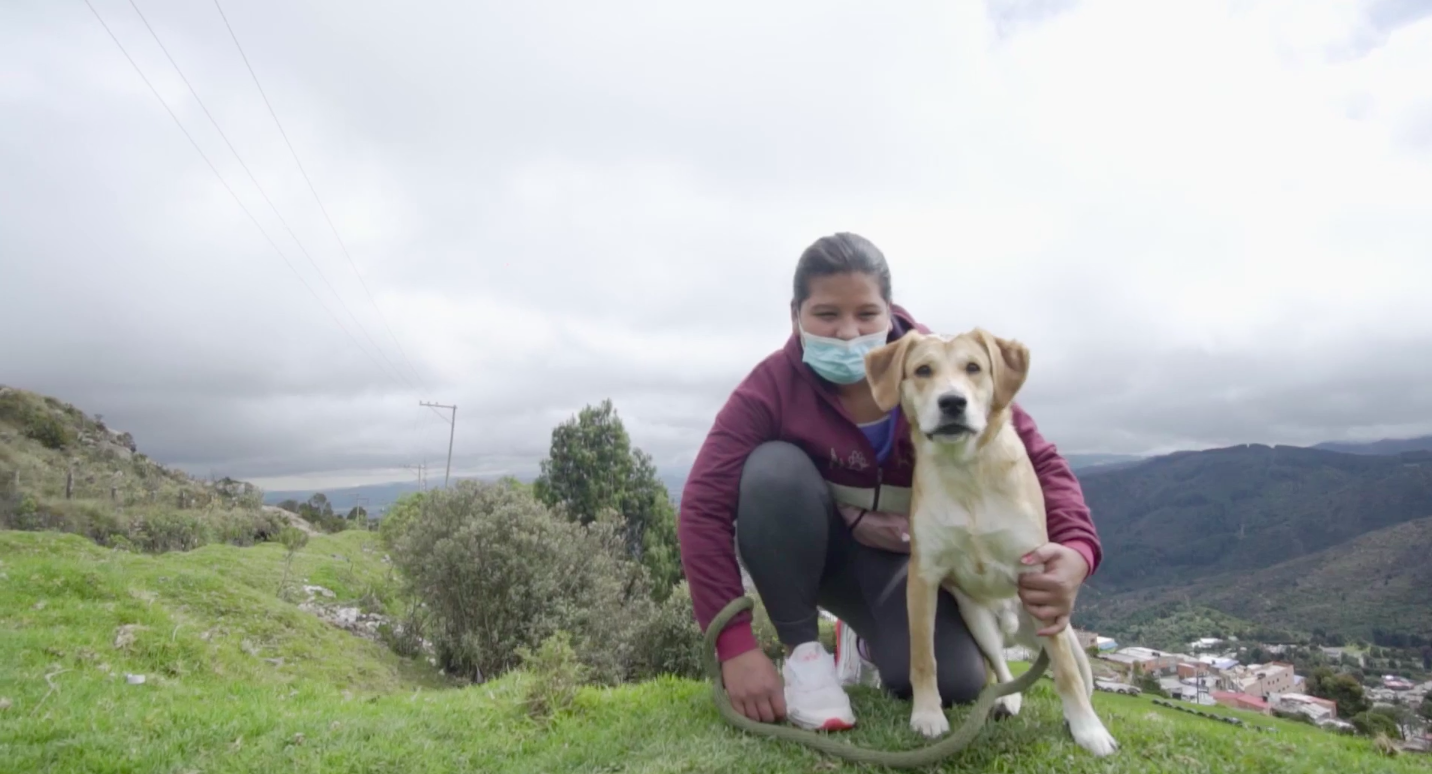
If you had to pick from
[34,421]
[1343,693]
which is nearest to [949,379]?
[1343,693]

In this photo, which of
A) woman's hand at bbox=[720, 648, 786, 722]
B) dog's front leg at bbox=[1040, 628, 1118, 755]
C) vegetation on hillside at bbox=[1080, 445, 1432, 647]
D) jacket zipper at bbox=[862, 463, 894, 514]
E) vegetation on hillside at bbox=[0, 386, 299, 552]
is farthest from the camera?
vegetation on hillside at bbox=[1080, 445, 1432, 647]

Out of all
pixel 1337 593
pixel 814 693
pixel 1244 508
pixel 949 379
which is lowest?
pixel 1337 593

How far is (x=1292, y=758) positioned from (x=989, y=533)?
133 centimetres

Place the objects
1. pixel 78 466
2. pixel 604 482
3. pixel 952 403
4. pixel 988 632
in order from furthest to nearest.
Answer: pixel 78 466
pixel 604 482
pixel 988 632
pixel 952 403

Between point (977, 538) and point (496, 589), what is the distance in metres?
12.5

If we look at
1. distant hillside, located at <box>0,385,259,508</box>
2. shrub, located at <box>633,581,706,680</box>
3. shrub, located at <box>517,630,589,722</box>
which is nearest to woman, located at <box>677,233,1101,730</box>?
shrub, located at <box>517,630,589,722</box>

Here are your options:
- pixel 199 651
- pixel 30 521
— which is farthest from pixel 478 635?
pixel 30 521

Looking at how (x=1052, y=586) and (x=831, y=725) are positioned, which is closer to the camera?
(x=1052, y=586)

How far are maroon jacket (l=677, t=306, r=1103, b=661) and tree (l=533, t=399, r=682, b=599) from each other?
25609mm

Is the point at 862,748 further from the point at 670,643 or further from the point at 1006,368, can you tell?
the point at 670,643

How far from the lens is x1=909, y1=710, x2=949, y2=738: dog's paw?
8.98ft

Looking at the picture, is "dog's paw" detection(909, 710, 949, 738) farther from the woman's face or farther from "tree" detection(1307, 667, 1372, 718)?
"tree" detection(1307, 667, 1372, 718)

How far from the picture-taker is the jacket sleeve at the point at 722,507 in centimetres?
305

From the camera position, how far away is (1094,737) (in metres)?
2.59
